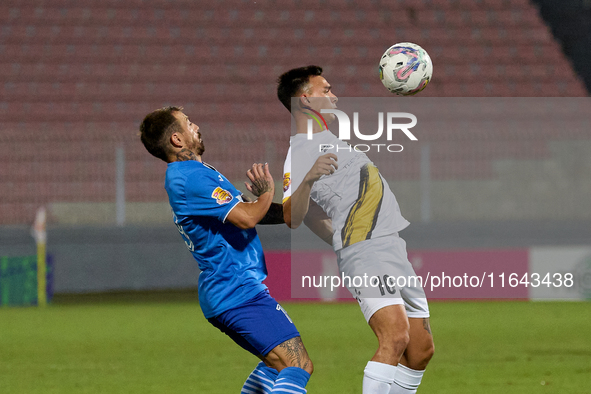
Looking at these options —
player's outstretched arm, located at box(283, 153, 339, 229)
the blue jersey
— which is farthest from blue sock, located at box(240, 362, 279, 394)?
player's outstretched arm, located at box(283, 153, 339, 229)

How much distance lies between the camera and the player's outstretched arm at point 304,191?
4.01 meters

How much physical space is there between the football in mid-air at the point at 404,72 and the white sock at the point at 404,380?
1.79 m

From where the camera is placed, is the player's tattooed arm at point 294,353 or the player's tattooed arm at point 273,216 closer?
the player's tattooed arm at point 294,353

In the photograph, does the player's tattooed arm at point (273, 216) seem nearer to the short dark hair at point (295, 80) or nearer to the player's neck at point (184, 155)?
the player's neck at point (184, 155)

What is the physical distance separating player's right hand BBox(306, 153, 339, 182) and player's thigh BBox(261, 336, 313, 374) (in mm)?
771

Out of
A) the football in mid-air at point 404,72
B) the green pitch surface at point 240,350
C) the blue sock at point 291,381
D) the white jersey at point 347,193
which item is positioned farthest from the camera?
the green pitch surface at point 240,350

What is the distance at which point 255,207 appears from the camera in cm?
373

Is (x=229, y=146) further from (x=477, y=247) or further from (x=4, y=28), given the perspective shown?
(x=4, y=28)

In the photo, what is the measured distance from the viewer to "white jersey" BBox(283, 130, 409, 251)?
4328 mm

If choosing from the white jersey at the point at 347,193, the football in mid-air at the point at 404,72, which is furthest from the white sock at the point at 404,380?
the football in mid-air at the point at 404,72

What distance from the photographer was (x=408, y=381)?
14.6 feet

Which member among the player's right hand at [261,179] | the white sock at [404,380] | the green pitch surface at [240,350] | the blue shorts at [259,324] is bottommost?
the green pitch surface at [240,350]

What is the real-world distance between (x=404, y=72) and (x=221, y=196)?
6.70 feet

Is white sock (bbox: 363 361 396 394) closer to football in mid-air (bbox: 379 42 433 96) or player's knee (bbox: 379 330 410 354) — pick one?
player's knee (bbox: 379 330 410 354)
